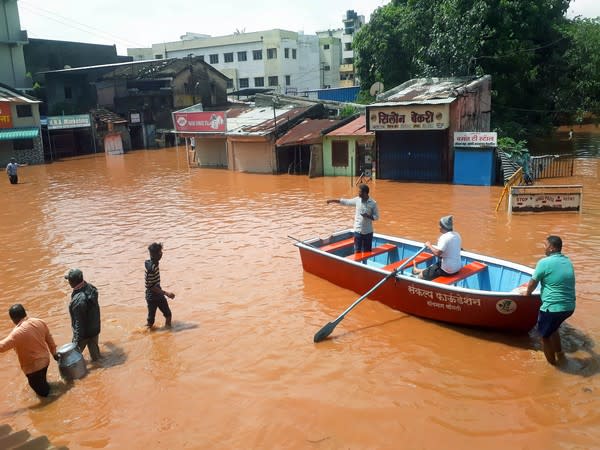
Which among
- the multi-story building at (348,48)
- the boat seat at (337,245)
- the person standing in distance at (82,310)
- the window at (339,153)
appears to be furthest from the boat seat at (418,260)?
the multi-story building at (348,48)

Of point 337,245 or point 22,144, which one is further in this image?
point 22,144

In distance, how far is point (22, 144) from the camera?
3734cm

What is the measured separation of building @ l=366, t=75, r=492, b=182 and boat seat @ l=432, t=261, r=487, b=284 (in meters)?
13.7

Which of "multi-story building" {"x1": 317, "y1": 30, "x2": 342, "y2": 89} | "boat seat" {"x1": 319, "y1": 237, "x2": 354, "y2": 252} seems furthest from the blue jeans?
"multi-story building" {"x1": 317, "y1": 30, "x2": 342, "y2": 89}

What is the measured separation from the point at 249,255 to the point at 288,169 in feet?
50.6

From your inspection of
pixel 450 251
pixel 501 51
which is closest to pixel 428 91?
pixel 501 51

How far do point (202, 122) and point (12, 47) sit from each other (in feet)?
90.8

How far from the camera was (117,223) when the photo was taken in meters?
17.8

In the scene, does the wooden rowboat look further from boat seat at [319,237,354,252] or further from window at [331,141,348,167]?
window at [331,141,348,167]

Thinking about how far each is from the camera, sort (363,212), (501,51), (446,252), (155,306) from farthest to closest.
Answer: (501,51)
(363,212)
(155,306)
(446,252)

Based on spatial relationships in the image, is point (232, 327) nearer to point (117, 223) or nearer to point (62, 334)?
point (62, 334)

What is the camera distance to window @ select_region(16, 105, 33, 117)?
121 ft

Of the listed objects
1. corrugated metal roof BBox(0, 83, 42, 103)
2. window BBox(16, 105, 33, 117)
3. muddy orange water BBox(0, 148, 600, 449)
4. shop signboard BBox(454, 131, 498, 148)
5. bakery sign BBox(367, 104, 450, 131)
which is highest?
corrugated metal roof BBox(0, 83, 42, 103)

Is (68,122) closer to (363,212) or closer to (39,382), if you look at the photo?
(363,212)
